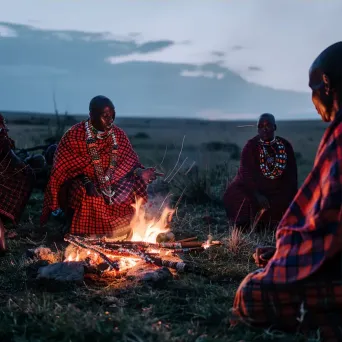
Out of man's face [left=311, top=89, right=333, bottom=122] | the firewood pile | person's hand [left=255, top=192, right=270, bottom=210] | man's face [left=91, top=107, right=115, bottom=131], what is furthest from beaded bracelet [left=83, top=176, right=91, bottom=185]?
man's face [left=311, top=89, right=333, bottom=122]

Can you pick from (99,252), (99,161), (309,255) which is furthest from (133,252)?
(309,255)

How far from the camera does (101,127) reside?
7.17 metres

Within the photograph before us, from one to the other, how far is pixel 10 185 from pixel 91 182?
104 cm

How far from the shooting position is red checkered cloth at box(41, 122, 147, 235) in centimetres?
730

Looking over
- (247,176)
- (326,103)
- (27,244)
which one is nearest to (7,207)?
(27,244)

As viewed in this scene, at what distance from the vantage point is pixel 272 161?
26.4 ft

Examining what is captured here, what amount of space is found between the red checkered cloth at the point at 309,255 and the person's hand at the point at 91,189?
3.60m

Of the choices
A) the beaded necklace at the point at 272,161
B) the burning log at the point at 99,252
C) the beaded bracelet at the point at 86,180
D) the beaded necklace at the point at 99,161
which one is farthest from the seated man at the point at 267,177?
the burning log at the point at 99,252

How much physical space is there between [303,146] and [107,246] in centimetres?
2215

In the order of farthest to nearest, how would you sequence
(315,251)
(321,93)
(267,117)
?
(267,117) < (321,93) < (315,251)

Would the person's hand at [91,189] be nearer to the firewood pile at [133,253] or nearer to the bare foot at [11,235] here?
the firewood pile at [133,253]

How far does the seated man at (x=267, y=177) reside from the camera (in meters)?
8.03

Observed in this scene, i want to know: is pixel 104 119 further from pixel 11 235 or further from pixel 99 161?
pixel 11 235

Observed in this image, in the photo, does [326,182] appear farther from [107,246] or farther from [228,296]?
[107,246]
